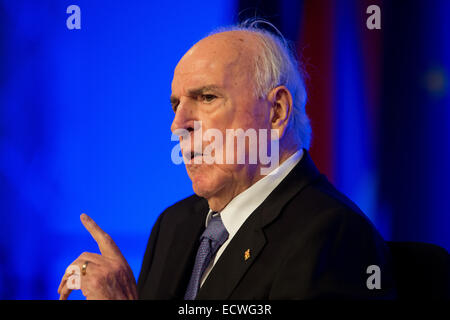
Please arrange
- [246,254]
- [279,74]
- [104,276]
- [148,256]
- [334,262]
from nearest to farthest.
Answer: [334,262] → [246,254] → [104,276] → [279,74] → [148,256]

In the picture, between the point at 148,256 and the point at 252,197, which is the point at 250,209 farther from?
the point at 148,256

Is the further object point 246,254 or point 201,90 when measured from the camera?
point 201,90

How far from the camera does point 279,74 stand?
176 cm

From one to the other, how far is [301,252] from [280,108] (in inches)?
21.9

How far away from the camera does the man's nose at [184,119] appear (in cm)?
171

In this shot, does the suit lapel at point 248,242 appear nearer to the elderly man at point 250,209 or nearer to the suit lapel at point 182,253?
the elderly man at point 250,209

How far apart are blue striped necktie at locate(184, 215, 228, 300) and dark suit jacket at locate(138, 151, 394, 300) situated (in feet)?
0.24

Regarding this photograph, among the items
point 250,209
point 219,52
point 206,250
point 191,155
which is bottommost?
point 206,250

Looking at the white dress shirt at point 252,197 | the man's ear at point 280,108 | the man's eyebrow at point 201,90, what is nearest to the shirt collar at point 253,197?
the white dress shirt at point 252,197

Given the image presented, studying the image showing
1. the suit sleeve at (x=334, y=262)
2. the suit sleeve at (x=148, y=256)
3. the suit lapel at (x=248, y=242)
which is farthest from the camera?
the suit sleeve at (x=148, y=256)

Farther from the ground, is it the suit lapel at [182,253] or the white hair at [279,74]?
the white hair at [279,74]

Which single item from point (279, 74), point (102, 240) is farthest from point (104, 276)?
point (279, 74)

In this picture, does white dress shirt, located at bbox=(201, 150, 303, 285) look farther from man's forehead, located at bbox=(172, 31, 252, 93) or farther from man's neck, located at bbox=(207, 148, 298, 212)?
man's forehead, located at bbox=(172, 31, 252, 93)
